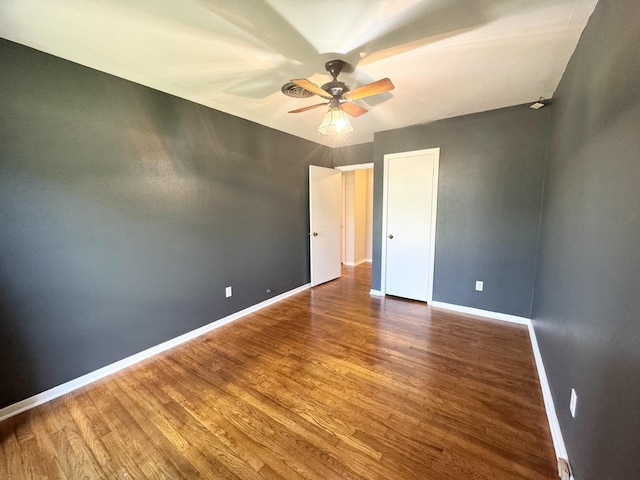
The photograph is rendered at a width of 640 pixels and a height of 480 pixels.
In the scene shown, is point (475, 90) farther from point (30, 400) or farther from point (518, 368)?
point (30, 400)

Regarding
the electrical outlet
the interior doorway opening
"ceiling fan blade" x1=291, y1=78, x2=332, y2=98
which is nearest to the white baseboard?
the electrical outlet

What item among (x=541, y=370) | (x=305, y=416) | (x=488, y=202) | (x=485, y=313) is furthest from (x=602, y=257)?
(x=485, y=313)

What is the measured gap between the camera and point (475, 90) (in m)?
2.44

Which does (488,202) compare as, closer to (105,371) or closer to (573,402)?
(573,402)

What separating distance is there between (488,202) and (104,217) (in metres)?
3.89

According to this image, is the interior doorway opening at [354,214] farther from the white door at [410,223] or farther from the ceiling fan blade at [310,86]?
the ceiling fan blade at [310,86]

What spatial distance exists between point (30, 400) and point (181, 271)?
1.31 meters

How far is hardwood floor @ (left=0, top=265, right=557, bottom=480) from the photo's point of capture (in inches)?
55.0

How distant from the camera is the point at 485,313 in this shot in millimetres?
3211

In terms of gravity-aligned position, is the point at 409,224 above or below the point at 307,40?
below

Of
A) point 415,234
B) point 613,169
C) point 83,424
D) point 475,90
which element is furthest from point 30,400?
point 475,90

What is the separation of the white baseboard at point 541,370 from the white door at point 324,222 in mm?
1849

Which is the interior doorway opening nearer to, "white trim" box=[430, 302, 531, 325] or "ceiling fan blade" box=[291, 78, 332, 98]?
"white trim" box=[430, 302, 531, 325]

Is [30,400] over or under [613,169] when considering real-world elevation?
under
